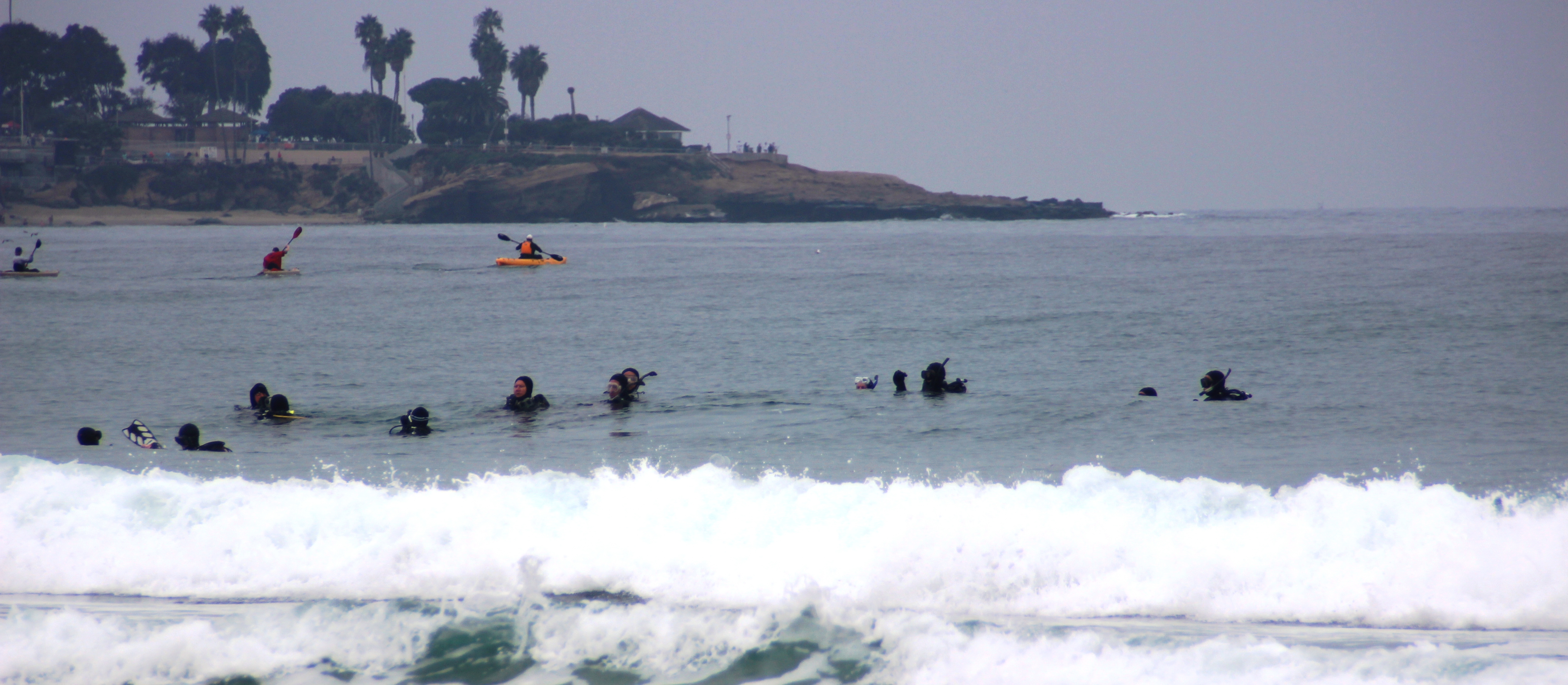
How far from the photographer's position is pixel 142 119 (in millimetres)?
140750

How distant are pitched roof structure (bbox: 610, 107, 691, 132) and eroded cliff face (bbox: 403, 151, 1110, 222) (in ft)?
51.0

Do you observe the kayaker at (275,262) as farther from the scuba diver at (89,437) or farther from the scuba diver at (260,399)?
the scuba diver at (89,437)

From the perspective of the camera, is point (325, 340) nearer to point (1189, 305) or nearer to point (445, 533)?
point (445, 533)

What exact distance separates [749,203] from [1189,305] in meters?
100

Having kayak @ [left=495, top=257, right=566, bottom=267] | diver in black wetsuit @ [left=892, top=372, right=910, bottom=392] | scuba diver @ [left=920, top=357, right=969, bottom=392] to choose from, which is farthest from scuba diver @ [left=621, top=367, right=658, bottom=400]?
kayak @ [left=495, top=257, right=566, bottom=267]

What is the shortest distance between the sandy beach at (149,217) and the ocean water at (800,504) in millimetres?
92870

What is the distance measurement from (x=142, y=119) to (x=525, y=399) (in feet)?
500

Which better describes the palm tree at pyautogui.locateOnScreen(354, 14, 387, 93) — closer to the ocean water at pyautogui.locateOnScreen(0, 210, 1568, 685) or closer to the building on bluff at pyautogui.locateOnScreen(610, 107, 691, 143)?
the building on bluff at pyautogui.locateOnScreen(610, 107, 691, 143)

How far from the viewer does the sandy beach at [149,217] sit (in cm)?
10556

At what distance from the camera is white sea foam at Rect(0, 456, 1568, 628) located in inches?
278

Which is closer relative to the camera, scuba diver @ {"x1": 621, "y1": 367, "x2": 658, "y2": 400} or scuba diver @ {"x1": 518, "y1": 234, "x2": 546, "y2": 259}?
scuba diver @ {"x1": 621, "y1": 367, "x2": 658, "y2": 400}

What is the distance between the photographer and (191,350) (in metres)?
23.5

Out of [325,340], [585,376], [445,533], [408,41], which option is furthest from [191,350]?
[408,41]

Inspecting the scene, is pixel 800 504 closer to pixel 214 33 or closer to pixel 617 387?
pixel 617 387
